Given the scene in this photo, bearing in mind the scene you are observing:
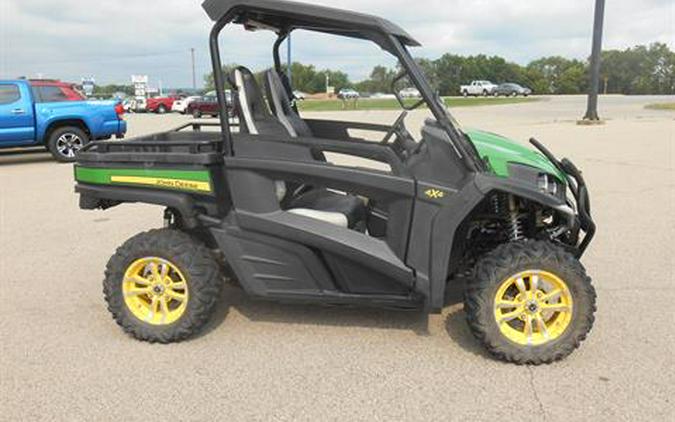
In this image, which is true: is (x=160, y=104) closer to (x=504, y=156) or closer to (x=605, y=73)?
(x=504, y=156)

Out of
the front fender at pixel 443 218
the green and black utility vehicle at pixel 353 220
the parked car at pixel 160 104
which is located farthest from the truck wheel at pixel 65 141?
the parked car at pixel 160 104

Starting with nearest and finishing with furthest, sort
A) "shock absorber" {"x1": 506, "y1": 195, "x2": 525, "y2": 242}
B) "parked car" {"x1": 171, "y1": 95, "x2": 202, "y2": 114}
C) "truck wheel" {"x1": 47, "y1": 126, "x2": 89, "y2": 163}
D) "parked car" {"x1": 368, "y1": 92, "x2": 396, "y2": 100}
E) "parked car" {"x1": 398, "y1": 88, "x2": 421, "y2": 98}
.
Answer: "parked car" {"x1": 398, "y1": 88, "x2": 421, "y2": 98} → "shock absorber" {"x1": 506, "y1": 195, "x2": 525, "y2": 242} → "parked car" {"x1": 368, "y1": 92, "x2": 396, "y2": 100} → "truck wheel" {"x1": 47, "y1": 126, "x2": 89, "y2": 163} → "parked car" {"x1": 171, "y1": 95, "x2": 202, "y2": 114}

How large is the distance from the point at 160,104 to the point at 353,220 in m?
41.1

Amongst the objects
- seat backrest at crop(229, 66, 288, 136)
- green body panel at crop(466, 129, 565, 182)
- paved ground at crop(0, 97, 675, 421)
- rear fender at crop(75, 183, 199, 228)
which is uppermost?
seat backrest at crop(229, 66, 288, 136)

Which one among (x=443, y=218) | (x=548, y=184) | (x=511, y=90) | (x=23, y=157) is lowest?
(x=23, y=157)

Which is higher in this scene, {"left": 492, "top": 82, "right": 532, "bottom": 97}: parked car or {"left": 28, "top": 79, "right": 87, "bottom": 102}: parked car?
{"left": 492, "top": 82, "right": 532, "bottom": 97}: parked car

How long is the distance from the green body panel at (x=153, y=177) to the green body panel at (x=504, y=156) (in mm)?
1644

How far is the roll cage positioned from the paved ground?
1.19 metres

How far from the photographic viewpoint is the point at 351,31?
3.50 metres

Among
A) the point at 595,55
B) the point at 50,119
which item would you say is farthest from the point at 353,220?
the point at 595,55

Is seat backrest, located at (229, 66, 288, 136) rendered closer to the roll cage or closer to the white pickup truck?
the roll cage

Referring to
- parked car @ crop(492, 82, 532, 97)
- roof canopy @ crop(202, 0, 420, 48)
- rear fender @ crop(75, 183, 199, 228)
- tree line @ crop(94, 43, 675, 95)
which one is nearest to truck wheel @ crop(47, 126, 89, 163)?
rear fender @ crop(75, 183, 199, 228)

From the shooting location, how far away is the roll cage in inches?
128

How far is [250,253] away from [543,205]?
1718mm
